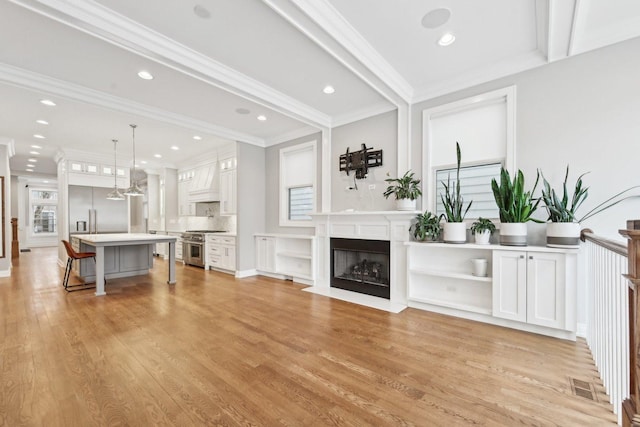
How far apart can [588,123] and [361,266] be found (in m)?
3.20

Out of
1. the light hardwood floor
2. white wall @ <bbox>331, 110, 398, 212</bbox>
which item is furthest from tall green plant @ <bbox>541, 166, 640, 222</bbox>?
white wall @ <bbox>331, 110, 398, 212</bbox>

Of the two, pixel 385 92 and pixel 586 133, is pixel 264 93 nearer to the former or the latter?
pixel 385 92

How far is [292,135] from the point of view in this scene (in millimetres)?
5496

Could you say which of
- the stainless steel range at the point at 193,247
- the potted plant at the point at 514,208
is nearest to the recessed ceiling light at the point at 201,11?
the potted plant at the point at 514,208

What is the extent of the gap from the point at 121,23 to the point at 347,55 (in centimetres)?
206

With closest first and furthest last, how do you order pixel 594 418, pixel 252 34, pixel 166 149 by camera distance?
pixel 594 418 → pixel 252 34 → pixel 166 149

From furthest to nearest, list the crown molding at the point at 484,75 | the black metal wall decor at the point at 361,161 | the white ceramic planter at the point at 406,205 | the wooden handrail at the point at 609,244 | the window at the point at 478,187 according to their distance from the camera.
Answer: the black metal wall decor at the point at 361,161 → the white ceramic planter at the point at 406,205 → the window at the point at 478,187 → the crown molding at the point at 484,75 → the wooden handrail at the point at 609,244

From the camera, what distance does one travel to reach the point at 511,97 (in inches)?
125

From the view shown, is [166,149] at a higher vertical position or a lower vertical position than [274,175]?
higher

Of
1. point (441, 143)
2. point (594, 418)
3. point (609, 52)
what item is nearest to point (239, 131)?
point (441, 143)

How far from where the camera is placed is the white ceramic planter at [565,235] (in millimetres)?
2617

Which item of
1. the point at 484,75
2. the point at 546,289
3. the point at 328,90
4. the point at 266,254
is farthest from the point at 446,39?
the point at 266,254

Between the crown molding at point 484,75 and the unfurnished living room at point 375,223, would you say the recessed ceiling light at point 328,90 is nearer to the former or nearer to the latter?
the unfurnished living room at point 375,223

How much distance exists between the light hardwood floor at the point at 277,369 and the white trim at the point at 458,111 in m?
1.71
